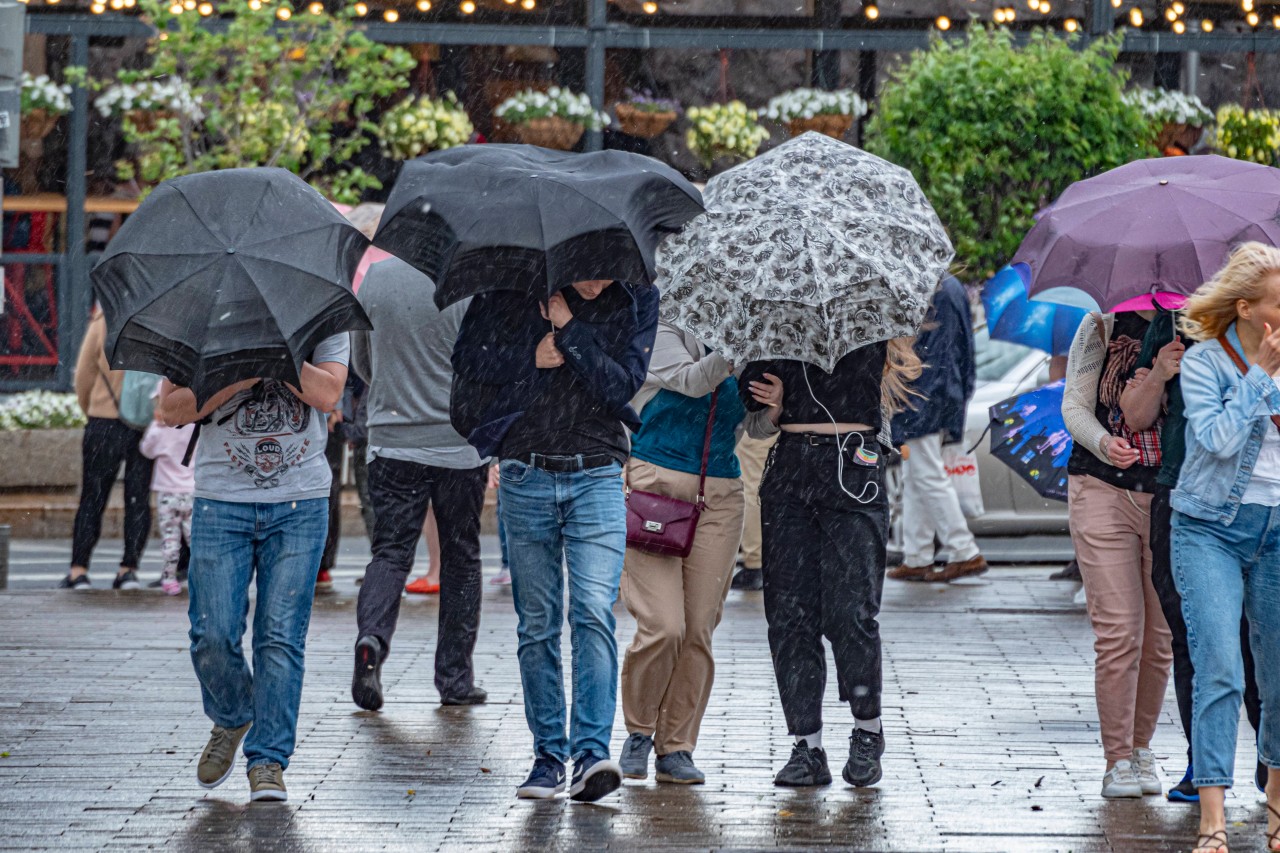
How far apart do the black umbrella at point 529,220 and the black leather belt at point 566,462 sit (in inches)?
21.2

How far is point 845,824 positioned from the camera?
232 inches

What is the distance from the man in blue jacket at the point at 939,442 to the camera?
35.7 feet

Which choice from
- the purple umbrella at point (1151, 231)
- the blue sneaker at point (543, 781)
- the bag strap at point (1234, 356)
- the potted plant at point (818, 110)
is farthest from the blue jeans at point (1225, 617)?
the potted plant at point (818, 110)

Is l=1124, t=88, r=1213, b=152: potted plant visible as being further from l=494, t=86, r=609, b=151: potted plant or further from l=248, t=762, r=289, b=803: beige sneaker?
l=248, t=762, r=289, b=803: beige sneaker

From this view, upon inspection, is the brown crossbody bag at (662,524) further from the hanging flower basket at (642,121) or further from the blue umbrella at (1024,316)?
the hanging flower basket at (642,121)

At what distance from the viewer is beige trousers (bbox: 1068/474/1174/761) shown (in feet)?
20.6

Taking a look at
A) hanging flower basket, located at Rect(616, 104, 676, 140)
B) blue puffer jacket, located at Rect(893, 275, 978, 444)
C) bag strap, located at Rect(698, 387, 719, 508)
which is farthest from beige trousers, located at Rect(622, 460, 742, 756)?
hanging flower basket, located at Rect(616, 104, 676, 140)

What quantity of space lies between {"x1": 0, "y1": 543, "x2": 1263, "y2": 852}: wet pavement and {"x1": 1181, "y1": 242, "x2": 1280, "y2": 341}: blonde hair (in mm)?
1544

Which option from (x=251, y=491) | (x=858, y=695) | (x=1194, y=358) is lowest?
(x=858, y=695)

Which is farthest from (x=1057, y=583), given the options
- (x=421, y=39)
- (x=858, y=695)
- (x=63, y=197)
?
(x=63, y=197)

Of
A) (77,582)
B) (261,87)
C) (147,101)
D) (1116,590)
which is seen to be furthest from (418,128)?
(1116,590)

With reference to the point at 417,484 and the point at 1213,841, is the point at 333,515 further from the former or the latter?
the point at 1213,841

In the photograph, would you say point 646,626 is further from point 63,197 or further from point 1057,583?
point 63,197

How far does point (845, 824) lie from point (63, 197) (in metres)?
15.0
